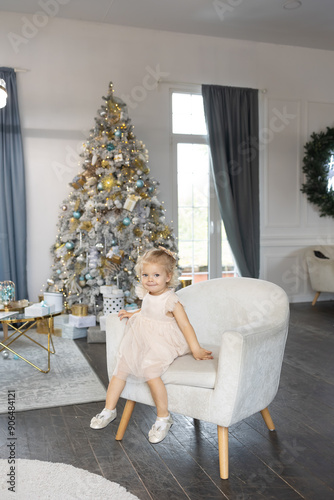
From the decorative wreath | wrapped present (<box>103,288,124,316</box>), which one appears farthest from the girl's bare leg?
the decorative wreath

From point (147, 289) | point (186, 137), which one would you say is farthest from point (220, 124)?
point (147, 289)

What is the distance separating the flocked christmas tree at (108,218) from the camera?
5203 millimetres

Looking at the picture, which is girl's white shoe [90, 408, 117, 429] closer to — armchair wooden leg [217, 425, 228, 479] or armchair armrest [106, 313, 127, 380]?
armchair armrest [106, 313, 127, 380]

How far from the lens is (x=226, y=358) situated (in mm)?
2150

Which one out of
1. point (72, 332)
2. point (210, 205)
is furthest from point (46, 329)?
point (210, 205)

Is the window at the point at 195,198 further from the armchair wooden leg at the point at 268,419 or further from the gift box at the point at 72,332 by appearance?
the armchair wooden leg at the point at 268,419

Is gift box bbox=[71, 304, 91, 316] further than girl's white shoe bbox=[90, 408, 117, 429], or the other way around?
gift box bbox=[71, 304, 91, 316]

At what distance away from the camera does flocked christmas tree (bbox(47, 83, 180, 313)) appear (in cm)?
520

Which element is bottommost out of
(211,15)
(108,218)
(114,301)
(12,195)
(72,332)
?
(72,332)

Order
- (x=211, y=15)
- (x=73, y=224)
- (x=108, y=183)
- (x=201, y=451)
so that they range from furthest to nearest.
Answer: (x=211, y=15) < (x=73, y=224) < (x=108, y=183) < (x=201, y=451)

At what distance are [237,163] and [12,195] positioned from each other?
9.72 ft

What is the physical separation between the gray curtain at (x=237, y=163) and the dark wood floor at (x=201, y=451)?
339cm

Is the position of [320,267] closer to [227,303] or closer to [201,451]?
[227,303]

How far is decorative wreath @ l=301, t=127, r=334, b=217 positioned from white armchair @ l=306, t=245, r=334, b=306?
2.05 ft
